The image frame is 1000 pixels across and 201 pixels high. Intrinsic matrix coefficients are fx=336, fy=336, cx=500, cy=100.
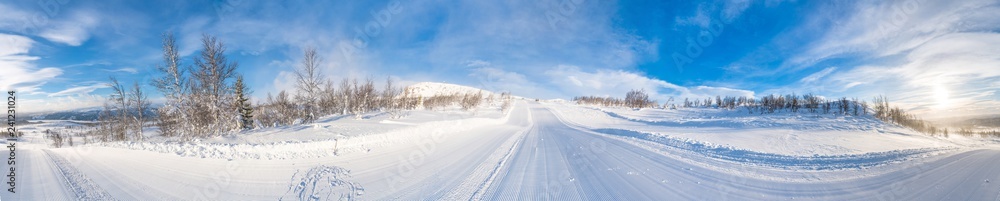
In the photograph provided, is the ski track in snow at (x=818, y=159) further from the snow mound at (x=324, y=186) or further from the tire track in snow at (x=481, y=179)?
the snow mound at (x=324, y=186)

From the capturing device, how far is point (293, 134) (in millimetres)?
11539

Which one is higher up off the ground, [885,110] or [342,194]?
[885,110]

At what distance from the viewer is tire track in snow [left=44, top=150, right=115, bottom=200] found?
17.5 ft

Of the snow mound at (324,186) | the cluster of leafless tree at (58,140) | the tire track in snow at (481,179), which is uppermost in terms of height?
the tire track in snow at (481,179)

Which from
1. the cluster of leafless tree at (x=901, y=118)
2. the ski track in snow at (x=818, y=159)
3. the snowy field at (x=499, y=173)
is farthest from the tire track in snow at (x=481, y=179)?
the cluster of leafless tree at (x=901, y=118)

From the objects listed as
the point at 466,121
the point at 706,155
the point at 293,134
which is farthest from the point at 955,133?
the point at 293,134

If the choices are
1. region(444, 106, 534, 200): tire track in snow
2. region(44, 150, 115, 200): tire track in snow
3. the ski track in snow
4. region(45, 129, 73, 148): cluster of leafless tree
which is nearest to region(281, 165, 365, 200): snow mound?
region(444, 106, 534, 200): tire track in snow

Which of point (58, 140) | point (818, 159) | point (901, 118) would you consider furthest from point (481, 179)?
point (58, 140)

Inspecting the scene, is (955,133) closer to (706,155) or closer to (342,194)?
(706,155)

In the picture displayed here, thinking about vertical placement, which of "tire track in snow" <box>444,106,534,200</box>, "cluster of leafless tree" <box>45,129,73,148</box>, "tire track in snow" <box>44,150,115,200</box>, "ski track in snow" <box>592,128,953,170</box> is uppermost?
"ski track in snow" <box>592,128,953,170</box>

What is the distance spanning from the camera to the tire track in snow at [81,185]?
210 inches

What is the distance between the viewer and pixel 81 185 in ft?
19.8

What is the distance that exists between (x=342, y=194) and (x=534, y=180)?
3038 mm

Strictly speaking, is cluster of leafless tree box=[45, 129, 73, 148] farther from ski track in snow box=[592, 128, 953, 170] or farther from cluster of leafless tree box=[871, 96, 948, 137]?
cluster of leafless tree box=[871, 96, 948, 137]
